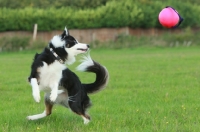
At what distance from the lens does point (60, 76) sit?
6863 mm


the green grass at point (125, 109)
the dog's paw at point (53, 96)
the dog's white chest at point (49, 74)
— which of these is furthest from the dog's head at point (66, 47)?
the green grass at point (125, 109)

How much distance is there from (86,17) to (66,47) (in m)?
30.1

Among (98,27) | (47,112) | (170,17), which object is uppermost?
(170,17)

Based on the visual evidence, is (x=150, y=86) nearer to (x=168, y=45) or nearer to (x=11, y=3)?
(x=168, y=45)

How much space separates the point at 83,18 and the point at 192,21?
1081 centimetres

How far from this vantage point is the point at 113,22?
37375 millimetres

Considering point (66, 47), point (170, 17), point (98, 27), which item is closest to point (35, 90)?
point (66, 47)

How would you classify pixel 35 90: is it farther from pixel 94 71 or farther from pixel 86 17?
pixel 86 17

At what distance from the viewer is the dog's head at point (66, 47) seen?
274 inches

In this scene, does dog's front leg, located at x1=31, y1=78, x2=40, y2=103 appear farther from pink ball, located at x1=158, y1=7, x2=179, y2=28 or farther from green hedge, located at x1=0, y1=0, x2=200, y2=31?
green hedge, located at x1=0, y1=0, x2=200, y2=31

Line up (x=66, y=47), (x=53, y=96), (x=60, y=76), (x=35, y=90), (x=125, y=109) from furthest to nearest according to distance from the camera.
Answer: (x=125, y=109), (x=66, y=47), (x=60, y=76), (x=53, y=96), (x=35, y=90)

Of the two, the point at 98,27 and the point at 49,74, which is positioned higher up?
the point at 49,74

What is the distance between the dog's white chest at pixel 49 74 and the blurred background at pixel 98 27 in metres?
26.9

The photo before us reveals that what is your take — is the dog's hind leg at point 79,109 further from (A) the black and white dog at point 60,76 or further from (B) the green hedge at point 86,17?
(B) the green hedge at point 86,17
